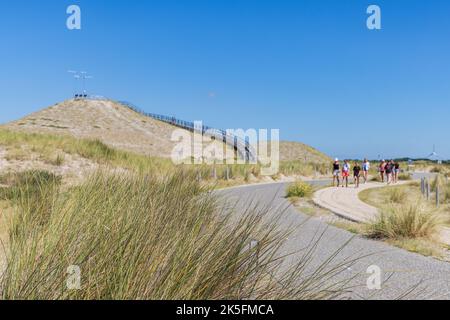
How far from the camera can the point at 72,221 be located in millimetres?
3527

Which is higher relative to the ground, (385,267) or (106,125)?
(106,125)

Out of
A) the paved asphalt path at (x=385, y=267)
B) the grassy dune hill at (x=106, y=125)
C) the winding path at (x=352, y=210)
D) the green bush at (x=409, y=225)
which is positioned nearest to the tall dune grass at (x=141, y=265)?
the paved asphalt path at (x=385, y=267)

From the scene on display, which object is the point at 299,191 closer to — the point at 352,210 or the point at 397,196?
the point at 397,196

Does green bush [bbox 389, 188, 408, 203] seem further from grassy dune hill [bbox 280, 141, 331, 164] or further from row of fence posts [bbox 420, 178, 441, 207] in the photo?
grassy dune hill [bbox 280, 141, 331, 164]

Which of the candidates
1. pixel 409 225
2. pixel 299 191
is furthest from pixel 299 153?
pixel 409 225

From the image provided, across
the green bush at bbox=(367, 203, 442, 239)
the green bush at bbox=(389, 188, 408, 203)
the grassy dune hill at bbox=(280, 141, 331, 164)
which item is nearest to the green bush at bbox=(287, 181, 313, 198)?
the green bush at bbox=(389, 188, 408, 203)

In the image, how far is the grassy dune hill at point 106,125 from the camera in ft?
217

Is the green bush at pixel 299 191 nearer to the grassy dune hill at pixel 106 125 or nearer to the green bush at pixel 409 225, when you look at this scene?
the green bush at pixel 409 225

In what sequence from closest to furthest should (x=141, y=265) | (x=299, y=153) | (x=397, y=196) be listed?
1. (x=141, y=265)
2. (x=397, y=196)
3. (x=299, y=153)

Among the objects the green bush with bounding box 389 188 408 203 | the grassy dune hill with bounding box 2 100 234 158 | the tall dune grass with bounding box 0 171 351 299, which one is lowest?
the green bush with bounding box 389 188 408 203

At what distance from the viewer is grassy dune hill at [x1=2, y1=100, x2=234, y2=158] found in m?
66.1

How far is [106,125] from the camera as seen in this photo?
7744cm

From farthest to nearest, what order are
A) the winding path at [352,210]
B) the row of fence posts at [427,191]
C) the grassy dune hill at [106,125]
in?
the grassy dune hill at [106,125] < the row of fence posts at [427,191] < the winding path at [352,210]

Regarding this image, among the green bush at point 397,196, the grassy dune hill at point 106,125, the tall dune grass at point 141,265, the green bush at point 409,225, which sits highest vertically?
the grassy dune hill at point 106,125
